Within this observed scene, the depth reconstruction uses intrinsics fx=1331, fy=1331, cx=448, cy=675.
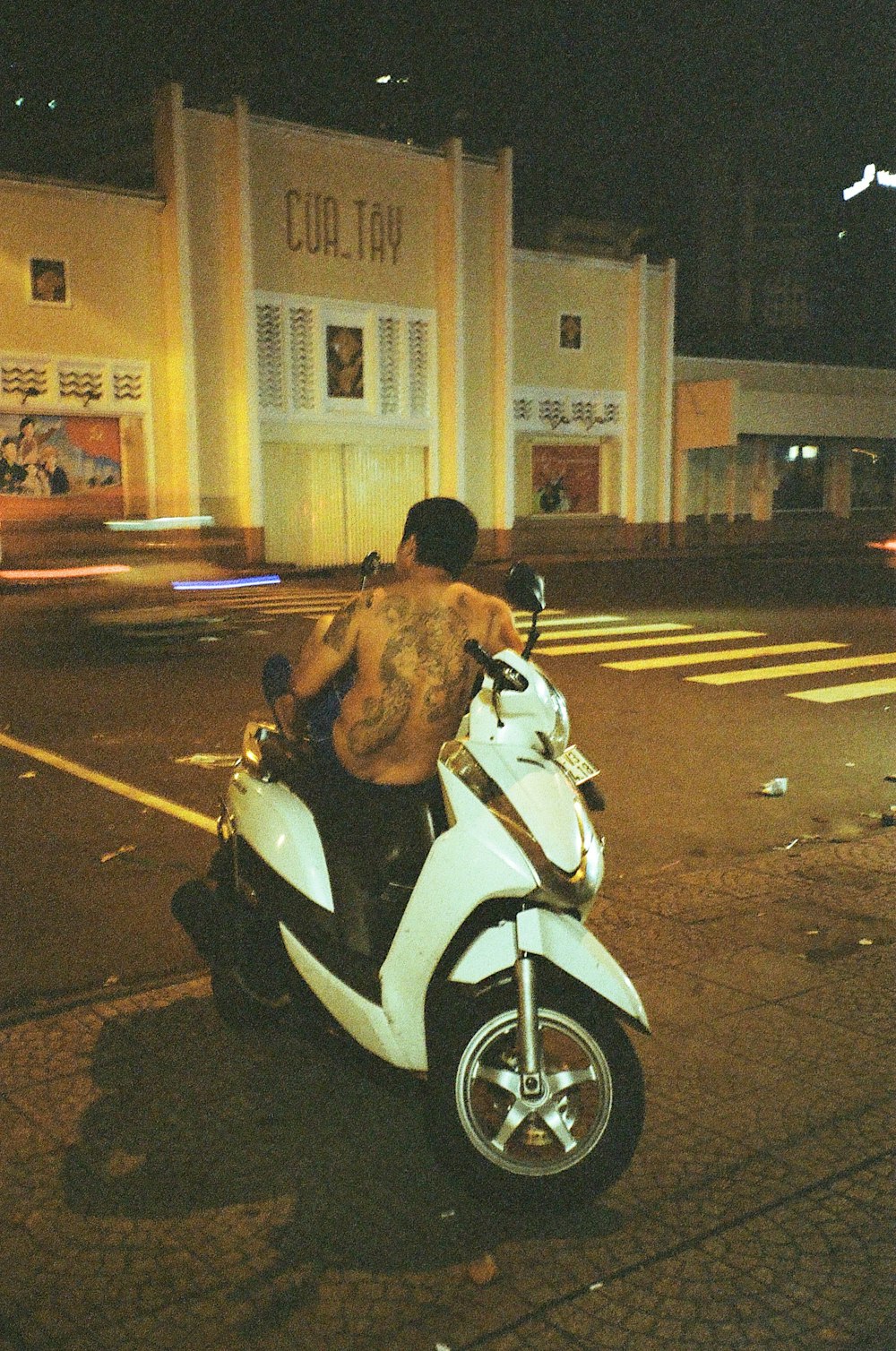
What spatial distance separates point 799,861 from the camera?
6727 millimetres

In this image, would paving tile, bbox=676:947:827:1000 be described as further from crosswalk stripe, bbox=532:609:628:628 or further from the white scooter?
crosswalk stripe, bbox=532:609:628:628

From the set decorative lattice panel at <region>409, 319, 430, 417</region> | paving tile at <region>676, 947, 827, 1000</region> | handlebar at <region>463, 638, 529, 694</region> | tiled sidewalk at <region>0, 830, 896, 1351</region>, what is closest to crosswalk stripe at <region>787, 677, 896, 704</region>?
paving tile at <region>676, 947, 827, 1000</region>

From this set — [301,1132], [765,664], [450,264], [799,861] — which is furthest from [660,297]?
[301,1132]

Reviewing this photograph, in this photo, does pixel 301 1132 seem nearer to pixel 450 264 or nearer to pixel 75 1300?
pixel 75 1300

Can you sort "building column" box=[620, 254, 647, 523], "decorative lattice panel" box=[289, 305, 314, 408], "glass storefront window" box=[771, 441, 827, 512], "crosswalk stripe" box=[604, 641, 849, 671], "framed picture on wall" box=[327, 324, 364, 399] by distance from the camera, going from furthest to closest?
"glass storefront window" box=[771, 441, 827, 512]
"building column" box=[620, 254, 647, 523]
"framed picture on wall" box=[327, 324, 364, 399]
"decorative lattice panel" box=[289, 305, 314, 408]
"crosswalk stripe" box=[604, 641, 849, 671]

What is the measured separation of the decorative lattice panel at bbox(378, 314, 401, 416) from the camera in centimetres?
2945

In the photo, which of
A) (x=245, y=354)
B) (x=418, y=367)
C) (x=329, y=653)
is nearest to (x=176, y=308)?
(x=245, y=354)

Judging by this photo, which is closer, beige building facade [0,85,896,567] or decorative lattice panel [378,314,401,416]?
beige building facade [0,85,896,567]

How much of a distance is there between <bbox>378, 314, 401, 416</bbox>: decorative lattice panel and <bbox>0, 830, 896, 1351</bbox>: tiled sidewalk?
25.6 meters

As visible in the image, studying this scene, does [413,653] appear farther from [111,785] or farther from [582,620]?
[582,620]

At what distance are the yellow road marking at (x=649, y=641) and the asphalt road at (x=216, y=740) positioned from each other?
0.09m

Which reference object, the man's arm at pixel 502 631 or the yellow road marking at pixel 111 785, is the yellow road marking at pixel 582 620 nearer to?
the yellow road marking at pixel 111 785

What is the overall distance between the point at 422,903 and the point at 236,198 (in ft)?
82.2

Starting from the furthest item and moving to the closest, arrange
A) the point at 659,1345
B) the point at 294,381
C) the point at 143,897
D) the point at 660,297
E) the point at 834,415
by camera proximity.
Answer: the point at 834,415, the point at 660,297, the point at 294,381, the point at 143,897, the point at 659,1345
